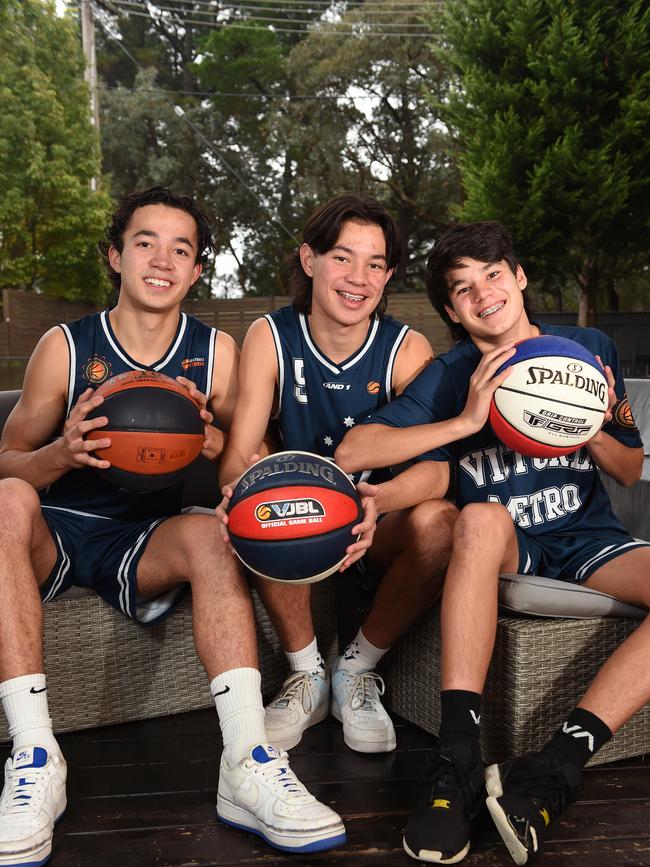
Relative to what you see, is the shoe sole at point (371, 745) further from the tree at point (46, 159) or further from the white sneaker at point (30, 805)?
the tree at point (46, 159)

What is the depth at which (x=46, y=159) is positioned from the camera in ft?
60.5

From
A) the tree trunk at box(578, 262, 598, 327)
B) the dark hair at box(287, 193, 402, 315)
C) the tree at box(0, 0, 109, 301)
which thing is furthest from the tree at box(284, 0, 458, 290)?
A: the dark hair at box(287, 193, 402, 315)

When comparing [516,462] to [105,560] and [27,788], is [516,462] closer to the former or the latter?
[105,560]

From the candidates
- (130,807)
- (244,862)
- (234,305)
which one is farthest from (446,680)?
(234,305)

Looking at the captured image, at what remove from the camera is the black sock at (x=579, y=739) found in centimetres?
168

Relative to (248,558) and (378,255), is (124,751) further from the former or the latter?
(378,255)

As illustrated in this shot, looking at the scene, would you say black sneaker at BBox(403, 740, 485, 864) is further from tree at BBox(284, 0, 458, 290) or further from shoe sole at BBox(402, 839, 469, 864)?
tree at BBox(284, 0, 458, 290)

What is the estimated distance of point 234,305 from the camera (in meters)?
22.1

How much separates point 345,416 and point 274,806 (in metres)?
1.10

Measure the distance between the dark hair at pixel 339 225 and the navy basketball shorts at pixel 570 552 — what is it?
0.88 meters

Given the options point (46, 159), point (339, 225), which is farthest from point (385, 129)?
point (339, 225)

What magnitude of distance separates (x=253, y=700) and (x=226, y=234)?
23.7m

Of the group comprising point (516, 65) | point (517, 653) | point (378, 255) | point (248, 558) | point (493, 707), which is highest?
point (516, 65)

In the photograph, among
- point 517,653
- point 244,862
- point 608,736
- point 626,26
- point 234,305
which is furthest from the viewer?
point 234,305
